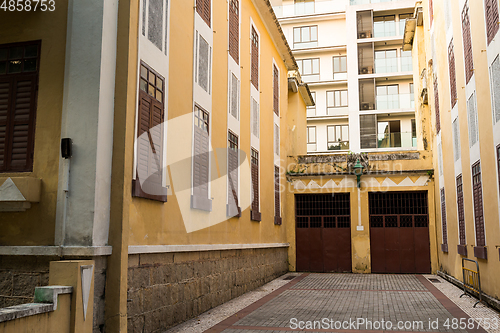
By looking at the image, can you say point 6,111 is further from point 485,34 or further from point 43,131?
point 485,34

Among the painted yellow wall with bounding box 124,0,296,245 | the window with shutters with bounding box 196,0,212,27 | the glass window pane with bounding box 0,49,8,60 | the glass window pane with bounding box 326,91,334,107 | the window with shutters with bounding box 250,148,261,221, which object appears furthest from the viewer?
the glass window pane with bounding box 326,91,334,107

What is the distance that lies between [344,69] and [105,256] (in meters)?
34.3

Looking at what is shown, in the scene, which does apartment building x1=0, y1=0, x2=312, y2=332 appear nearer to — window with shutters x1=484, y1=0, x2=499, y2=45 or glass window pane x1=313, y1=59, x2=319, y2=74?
window with shutters x1=484, y1=0, x2=499, y2=45

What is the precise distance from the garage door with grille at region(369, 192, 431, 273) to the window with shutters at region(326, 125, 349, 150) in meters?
17.5

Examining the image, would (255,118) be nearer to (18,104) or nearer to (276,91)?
(276,91)

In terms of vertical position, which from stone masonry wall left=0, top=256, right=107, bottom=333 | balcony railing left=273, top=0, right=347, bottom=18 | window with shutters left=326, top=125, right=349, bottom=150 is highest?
balcony railing left=273, top=0, right=347, bottom=18

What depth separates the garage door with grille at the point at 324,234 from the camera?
19984 millimetres

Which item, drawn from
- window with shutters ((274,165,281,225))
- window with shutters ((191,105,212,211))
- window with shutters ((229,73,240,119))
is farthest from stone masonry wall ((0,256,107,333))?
window with shutters ((274,165,281,225))

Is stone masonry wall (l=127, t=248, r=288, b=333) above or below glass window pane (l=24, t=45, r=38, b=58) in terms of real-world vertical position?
below

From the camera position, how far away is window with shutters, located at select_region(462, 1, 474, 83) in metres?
11.9

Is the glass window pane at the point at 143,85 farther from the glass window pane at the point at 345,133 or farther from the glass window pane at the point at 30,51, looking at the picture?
the glass window pane at the point at 345,133

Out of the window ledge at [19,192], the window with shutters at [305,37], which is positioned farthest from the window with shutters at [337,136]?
the window ledge at [19,192]

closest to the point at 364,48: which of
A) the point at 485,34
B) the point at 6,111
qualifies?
the point at 485,34

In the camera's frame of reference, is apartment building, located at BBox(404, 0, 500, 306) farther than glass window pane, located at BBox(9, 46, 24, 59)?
Yes
